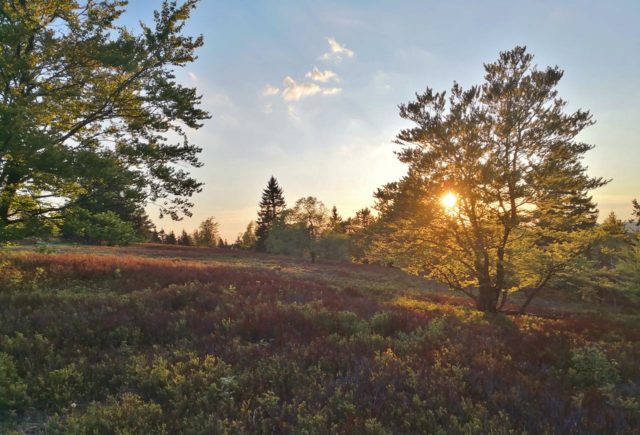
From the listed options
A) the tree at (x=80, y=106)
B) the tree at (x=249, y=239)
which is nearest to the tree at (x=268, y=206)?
the tree at (x=249, y=239)

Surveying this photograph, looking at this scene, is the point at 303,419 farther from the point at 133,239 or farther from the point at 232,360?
the point at 133,239

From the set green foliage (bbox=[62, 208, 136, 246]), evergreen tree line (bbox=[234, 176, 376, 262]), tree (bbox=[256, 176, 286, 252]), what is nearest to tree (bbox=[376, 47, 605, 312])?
green foliage (bbox=[62, 208, 136, 246])

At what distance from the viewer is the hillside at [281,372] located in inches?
176

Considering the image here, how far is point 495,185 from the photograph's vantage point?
1371 centimetres

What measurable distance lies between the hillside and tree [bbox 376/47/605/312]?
5.53 m

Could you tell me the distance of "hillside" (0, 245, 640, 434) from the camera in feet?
14.7

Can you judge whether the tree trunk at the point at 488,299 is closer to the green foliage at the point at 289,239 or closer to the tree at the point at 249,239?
the green foliage at the point at 289,239

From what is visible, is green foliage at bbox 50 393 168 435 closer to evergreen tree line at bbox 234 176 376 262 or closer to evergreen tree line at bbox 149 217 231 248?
evergreen tree line at bbox 234 176 376 262

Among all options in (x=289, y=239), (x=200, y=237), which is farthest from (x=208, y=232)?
(x=289, y=239)

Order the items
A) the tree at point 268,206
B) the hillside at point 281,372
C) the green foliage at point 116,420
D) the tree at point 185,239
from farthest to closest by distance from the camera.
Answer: the tree at point 185,239
the tree at point 268,206
the hillside at point 281,372
the green foliage at point 116,420

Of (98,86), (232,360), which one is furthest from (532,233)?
(98,86)

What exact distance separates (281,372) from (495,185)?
37.2 ft

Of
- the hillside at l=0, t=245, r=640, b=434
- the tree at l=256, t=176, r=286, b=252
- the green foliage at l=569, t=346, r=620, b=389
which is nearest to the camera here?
the hillside at l=0, t=245, r=640, b=434

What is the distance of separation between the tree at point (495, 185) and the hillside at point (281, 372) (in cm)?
553
